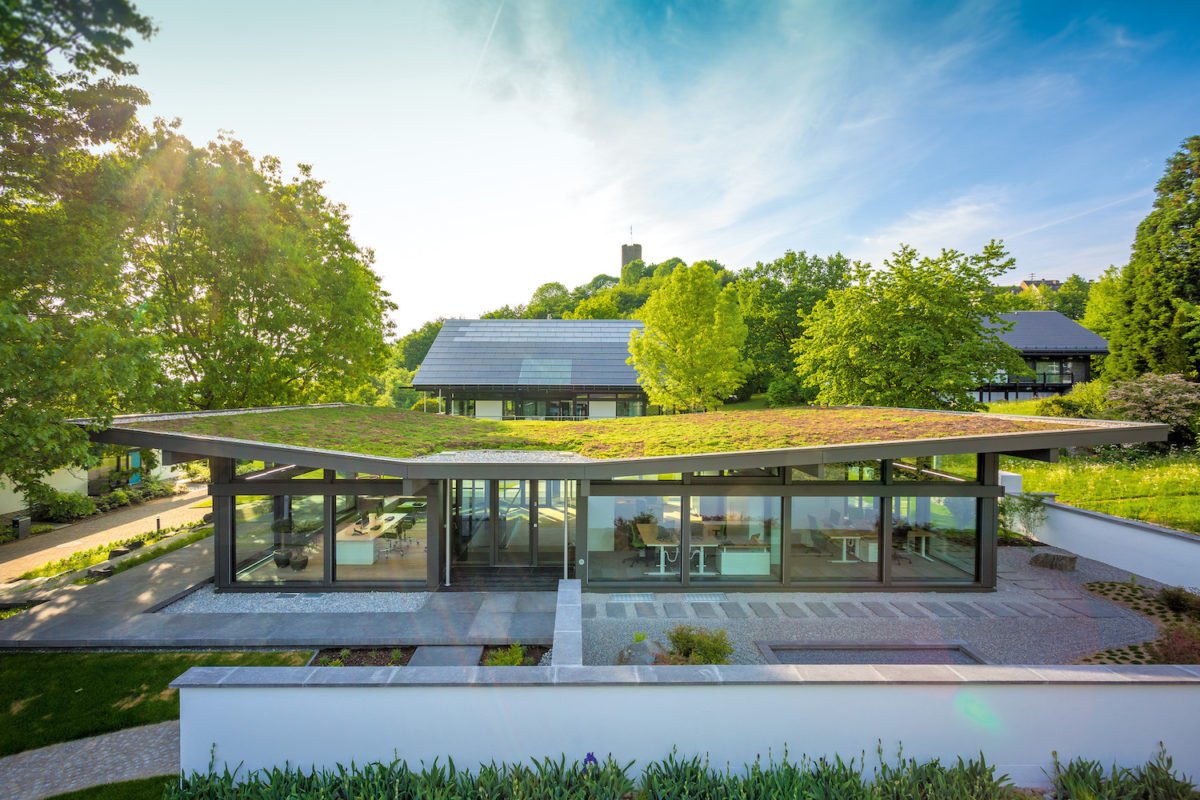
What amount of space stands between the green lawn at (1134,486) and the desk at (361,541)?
59.4 feet

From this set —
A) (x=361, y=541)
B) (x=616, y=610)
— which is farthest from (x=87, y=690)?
(x=616, y=610)

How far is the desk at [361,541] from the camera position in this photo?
9.65m

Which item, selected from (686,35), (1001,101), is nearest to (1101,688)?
(686,35)

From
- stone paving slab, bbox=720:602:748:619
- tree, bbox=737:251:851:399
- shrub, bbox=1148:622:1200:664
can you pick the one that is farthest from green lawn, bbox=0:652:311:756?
tree, bbox=737:251:851:399

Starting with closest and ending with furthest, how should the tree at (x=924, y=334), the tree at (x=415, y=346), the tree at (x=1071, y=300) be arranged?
1. the tree at (x=924, y=334)
2. the tree at (x=1071, y=300)
3. the tree at (x=415, y=346)

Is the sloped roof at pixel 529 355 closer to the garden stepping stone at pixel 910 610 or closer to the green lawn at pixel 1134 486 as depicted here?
the garden stepping stone at pixel 910 610

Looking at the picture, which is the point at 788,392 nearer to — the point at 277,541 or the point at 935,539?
the point at 935,539

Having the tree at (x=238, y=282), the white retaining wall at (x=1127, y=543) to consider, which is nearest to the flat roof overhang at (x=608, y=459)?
the white retaining wall at (x=1127, y=543)

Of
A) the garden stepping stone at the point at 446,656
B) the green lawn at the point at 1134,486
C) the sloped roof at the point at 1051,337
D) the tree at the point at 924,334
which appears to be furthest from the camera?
the sloped roof at the point at 1051,337

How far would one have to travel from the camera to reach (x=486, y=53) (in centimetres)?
1212

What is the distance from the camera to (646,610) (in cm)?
877

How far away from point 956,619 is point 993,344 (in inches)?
430

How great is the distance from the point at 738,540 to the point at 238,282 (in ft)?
49.7

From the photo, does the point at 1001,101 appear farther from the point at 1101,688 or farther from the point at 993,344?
the point at 1101,688
